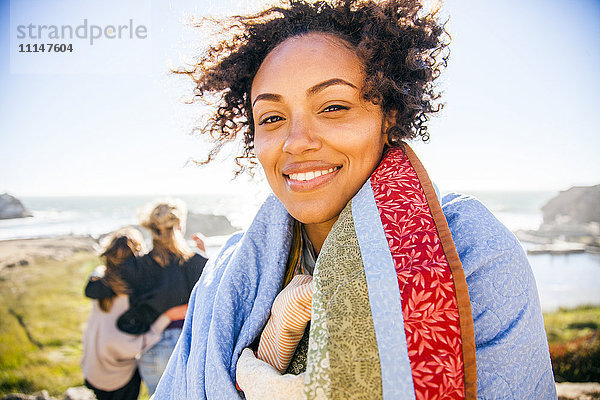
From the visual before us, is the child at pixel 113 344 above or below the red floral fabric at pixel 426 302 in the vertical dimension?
below

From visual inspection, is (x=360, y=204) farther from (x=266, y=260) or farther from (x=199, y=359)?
(x=199, y=359)

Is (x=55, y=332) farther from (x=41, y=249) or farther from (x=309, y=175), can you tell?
(x=41, y=249)

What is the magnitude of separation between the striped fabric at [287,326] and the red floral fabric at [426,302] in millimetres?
282

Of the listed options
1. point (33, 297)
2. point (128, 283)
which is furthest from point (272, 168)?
point (33, 297)

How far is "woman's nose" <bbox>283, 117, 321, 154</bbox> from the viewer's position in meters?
1.32

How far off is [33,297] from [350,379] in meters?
16.5

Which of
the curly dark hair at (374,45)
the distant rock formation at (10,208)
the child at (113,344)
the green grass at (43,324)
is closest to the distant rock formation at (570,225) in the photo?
the green grass at (43,324)

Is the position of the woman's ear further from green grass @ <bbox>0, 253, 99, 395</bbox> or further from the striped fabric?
green grass @ <bbox>0, 253, 99, 395</bbox>

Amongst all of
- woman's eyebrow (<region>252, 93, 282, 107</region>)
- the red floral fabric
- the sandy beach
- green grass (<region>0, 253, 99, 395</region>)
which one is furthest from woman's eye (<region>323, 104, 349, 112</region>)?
the sandy beach

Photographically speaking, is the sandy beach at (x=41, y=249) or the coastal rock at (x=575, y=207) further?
the coastal rock at (x=575, y=207)

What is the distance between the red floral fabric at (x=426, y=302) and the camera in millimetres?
902

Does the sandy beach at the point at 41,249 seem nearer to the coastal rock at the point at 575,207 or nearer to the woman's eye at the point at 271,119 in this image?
the woman's eye at the point at 271,119

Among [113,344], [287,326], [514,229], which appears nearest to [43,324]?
[113,344]

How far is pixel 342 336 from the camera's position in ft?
3.04
